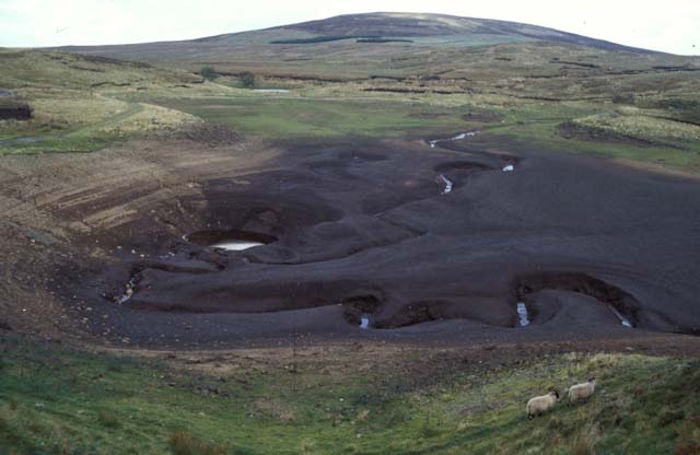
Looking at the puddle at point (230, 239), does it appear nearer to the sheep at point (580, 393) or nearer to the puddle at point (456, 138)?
the sheep at point (580, 393)

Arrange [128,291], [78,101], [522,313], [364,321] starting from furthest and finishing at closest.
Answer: [78,101], [128,291], [522,313], [364,321]

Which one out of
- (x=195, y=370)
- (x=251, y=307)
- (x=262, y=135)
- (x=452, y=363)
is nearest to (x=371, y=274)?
(x=251, y=307)

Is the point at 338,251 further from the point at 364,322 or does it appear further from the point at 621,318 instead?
the point at 621,318

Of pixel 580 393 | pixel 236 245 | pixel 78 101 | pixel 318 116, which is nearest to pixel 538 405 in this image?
pixel 580 393

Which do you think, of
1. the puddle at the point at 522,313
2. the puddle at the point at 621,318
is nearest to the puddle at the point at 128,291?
the puddle at the point at 522,313

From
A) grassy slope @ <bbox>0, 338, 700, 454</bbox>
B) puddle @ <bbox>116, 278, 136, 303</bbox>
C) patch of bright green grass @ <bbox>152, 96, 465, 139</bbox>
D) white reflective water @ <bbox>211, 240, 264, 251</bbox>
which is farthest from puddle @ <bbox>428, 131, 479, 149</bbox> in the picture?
grassy slope @ <bbox>0, 338, 700, 454</bbox>

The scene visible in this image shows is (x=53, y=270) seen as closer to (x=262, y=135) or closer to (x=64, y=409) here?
(x=64, y=409)
